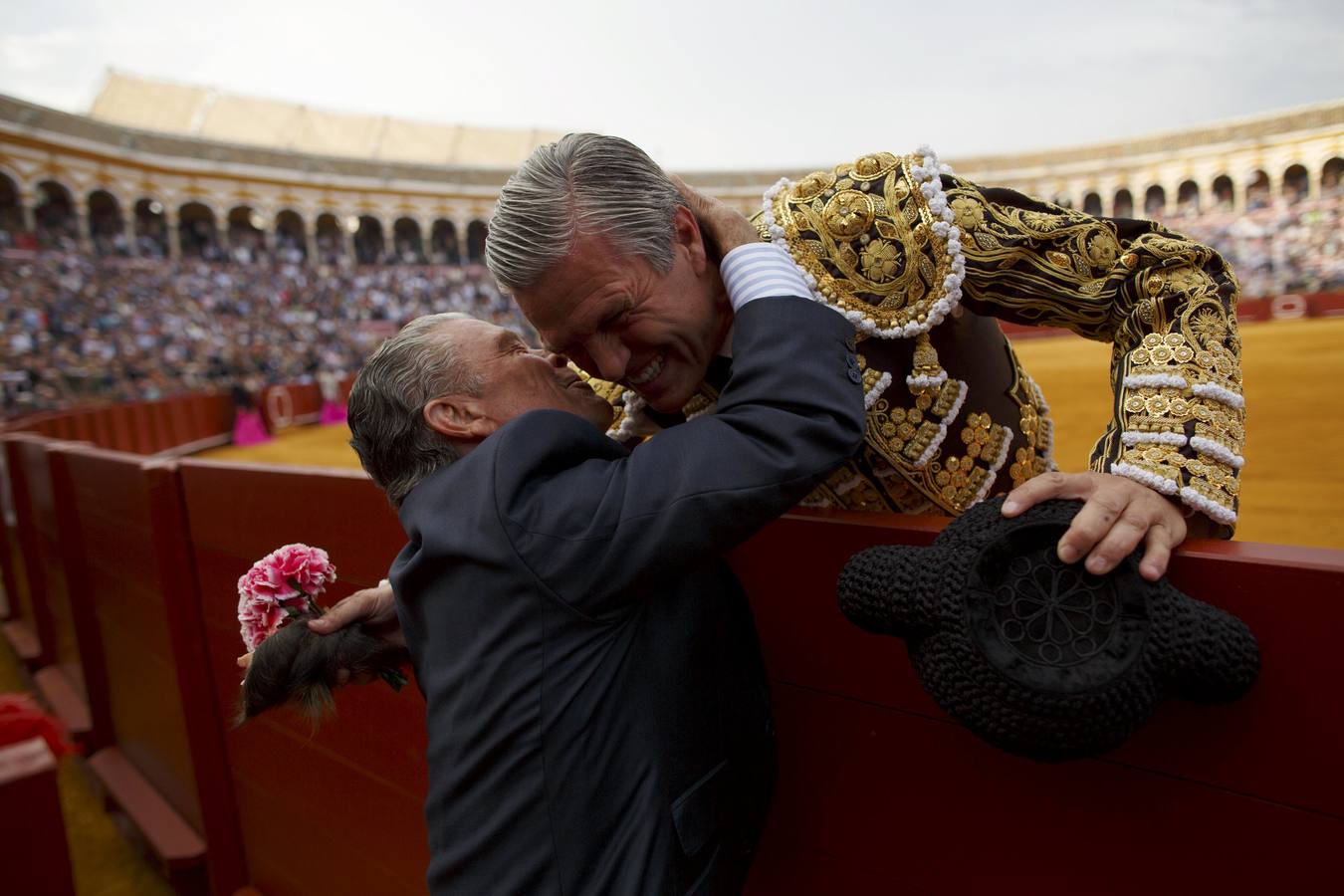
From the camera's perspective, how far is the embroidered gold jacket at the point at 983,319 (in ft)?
3.20

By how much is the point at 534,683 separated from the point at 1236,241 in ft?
97.1

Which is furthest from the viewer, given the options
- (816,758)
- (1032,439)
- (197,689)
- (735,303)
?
(197,689)

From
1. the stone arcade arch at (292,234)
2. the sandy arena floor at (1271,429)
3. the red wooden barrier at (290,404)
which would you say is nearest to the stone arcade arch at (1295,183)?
the sandy arena floor at (1271,429)

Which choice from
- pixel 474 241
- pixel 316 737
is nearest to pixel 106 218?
pixel 474 241

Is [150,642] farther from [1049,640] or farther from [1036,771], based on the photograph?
[1049,640]

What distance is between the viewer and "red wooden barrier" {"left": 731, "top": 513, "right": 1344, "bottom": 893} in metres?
0.74

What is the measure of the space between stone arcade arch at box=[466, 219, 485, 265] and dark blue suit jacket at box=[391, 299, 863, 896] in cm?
3111

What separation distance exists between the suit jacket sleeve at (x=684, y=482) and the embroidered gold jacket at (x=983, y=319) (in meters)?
0.35

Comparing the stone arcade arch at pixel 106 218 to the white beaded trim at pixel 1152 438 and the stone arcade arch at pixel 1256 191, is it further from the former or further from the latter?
the stone arcade arch at pixel 1256 191

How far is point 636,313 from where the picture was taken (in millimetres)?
1031

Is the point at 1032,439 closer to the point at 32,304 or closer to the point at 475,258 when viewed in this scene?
the point at 32,304

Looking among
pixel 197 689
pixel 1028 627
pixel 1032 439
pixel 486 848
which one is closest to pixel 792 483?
pixel 1028 627

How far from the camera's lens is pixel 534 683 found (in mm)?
845

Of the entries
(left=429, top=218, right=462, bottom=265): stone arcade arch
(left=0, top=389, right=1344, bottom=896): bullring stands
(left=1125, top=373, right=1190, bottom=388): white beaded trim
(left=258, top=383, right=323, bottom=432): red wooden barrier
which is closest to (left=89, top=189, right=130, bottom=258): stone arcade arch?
(left=429, top=218, right=462, bottom=265): stone arcade arch
